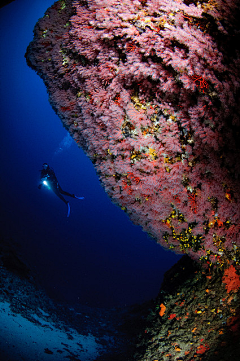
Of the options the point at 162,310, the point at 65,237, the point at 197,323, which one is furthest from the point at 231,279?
the point at 65,237

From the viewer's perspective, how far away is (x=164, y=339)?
3.11 m

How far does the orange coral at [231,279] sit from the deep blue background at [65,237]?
381 centimetres

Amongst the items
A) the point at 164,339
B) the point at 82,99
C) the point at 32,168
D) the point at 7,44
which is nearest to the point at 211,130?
the point at 82,99

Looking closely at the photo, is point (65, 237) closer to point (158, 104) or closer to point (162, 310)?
point (162, 310)

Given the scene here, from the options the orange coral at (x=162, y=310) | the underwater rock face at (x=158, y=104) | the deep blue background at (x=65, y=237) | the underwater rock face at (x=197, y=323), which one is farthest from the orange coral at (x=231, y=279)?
the deep blue background at (x=65, y=237)

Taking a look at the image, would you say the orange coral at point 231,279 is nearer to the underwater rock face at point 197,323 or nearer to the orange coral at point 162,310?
the underwater rock face at point 197,323

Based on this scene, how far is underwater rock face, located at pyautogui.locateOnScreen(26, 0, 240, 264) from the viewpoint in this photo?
1641 mm

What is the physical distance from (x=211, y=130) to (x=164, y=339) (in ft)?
12.4

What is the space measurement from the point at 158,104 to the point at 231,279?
2.71 meters

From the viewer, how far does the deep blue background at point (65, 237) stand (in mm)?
14867

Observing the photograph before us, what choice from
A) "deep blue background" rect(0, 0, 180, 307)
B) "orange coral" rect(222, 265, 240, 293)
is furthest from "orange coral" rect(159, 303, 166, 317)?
"deep blue background" rect(0, 0, 180, 307)

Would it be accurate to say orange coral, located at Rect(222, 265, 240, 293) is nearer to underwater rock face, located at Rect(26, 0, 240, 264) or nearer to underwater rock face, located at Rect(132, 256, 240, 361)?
underwater rock face, located at Rect(132, 256, 240, 361)

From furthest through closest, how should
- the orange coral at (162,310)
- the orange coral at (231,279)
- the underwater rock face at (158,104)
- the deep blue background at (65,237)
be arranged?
the deep blue background at (65,237)
the orange coral at (162,310)
the orange coral at (231,279)
the underwater rock face at (158,104)

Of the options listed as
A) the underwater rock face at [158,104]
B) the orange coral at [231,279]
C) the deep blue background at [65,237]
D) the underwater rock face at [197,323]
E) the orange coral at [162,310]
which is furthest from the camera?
the deep blue background at [65,237]
